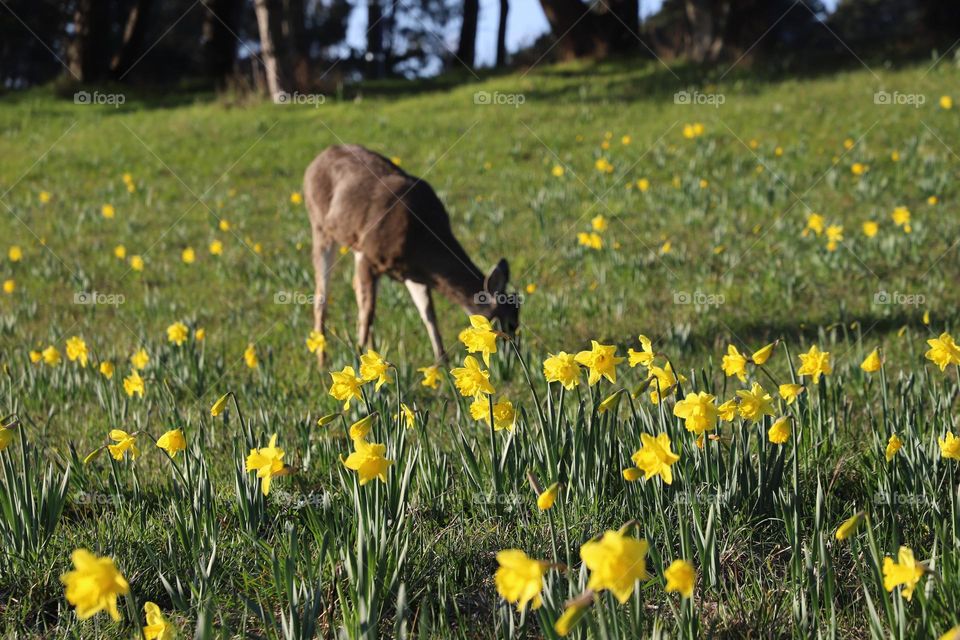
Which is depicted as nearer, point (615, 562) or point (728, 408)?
point (615, 562)

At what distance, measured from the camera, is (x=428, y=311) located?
5465 mm

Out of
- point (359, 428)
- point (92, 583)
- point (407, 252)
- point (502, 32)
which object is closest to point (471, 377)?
point (359, 428)

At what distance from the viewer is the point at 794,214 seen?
809cm

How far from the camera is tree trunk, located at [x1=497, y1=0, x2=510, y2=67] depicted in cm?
2661

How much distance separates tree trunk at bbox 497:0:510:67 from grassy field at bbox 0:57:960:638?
12.5m

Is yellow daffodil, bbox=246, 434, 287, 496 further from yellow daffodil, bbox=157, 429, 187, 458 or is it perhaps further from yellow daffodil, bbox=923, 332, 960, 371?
yellow daffodil, bbox=923, 332, 960, 371

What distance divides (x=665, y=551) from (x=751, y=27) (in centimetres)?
1520

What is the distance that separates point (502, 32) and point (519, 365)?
24373 millimetres

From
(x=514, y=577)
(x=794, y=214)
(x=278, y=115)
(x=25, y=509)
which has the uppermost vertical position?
(x=278, y=115)

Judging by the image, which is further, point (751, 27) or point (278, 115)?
point (751, 27)

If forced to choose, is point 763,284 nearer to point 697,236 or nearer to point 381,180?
point 697,236

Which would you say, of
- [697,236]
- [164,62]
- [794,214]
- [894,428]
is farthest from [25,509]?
[164,62]

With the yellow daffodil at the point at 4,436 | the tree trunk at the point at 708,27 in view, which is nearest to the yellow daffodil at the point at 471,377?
the yellow daffodil at the point at 4,436

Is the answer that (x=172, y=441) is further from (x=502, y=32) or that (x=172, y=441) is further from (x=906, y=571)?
(x=502, y=32)
